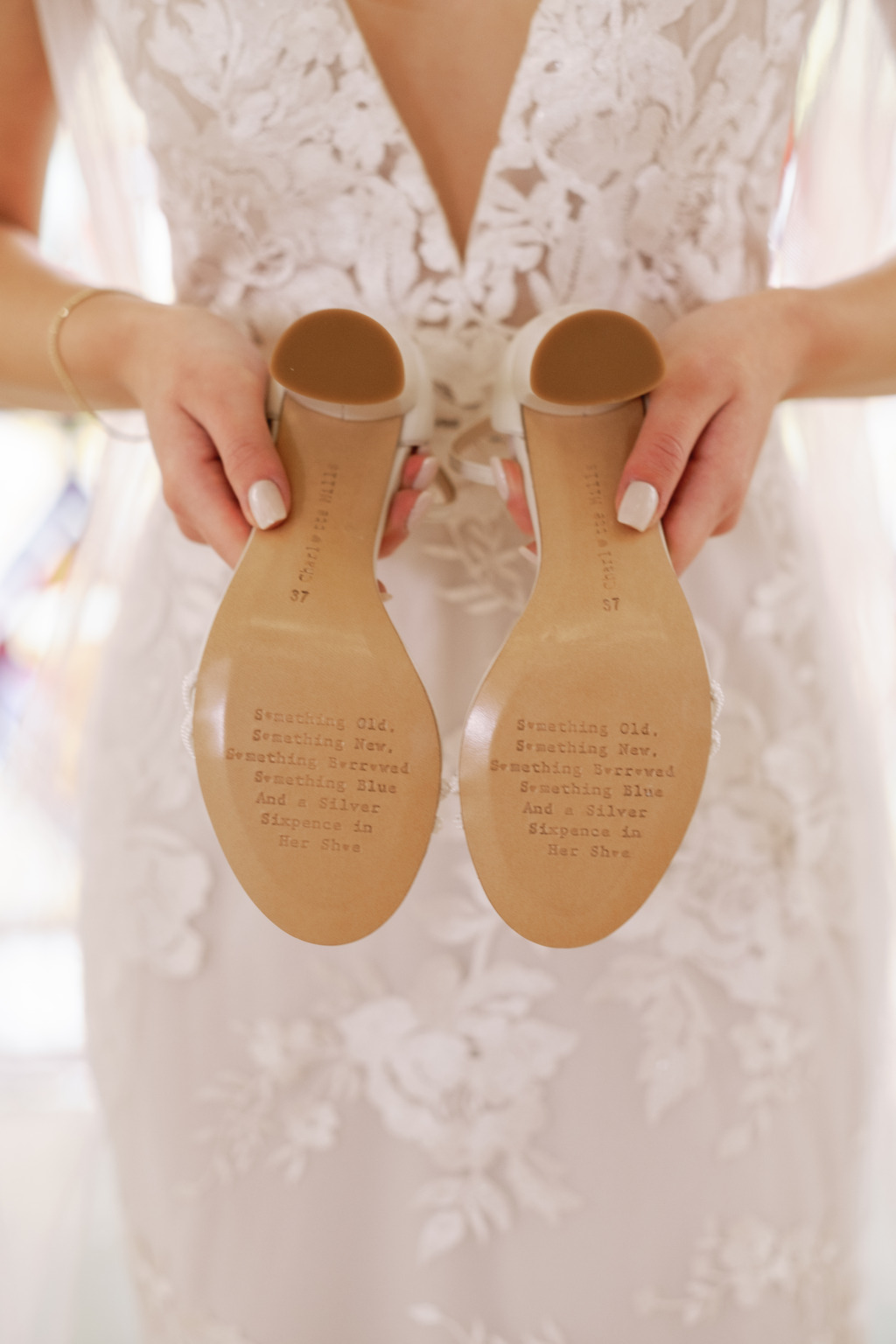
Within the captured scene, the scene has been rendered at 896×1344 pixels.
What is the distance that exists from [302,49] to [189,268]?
122 mm

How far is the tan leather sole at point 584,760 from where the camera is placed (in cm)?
33

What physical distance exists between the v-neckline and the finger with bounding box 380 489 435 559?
14cm

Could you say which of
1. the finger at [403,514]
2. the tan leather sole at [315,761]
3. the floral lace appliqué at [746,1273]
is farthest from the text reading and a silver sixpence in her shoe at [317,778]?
the floral lace appliqué at [746,1273]

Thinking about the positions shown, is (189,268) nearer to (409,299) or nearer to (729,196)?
(409,299)

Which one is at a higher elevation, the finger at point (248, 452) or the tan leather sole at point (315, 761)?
the finger at point (248, 452)

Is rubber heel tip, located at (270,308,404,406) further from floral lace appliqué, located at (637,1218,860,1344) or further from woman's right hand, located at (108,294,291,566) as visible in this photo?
floral lace appliqué, located at (637,1218,860,1344)

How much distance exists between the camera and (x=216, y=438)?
1.27 ft

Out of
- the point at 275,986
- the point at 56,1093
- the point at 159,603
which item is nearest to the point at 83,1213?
the point at 56,1093

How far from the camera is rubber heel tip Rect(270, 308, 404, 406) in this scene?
0.38 metres

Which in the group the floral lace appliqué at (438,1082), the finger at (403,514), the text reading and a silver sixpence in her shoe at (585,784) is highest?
the finger at (403,514)

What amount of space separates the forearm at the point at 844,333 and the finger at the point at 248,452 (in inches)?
9.7

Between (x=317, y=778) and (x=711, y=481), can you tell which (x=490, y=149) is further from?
(x=317, y=778)

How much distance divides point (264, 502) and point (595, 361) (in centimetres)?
15

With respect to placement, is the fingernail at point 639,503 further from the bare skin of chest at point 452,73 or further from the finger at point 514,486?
the bare skin of chest at point 452,73
